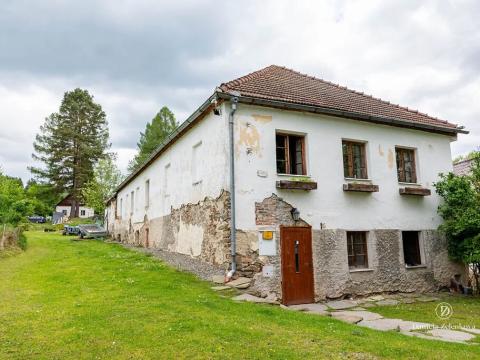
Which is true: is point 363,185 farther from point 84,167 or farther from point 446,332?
point 84,167

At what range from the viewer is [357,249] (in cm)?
1077

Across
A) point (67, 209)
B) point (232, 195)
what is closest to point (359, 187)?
point (232, 195)

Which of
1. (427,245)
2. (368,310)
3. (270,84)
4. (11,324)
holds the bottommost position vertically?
(368,310)

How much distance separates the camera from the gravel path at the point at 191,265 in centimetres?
963

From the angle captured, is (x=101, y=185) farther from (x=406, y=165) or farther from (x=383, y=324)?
(x=383, y=324)

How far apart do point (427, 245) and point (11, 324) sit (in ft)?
38.2

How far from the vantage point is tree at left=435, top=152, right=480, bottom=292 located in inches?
440

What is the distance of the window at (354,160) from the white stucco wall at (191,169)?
405 centimetres

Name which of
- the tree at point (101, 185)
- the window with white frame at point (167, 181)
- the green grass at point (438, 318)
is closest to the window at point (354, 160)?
the green grass at point (438, 318)

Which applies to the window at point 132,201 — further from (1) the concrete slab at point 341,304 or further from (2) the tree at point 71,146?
(2) the tree at point 71,146

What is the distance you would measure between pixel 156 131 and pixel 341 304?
38868mm

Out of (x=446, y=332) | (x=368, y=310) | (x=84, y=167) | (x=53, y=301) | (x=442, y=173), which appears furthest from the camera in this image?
(x=84, y=167)

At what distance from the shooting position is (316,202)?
10078mm

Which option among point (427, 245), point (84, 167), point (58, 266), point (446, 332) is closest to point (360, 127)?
point (427, 245)
